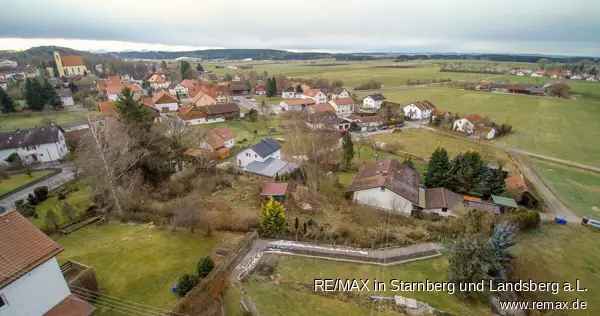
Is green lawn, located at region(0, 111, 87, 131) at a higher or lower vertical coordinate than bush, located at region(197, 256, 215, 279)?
higher

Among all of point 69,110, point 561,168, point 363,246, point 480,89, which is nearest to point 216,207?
point 363,246

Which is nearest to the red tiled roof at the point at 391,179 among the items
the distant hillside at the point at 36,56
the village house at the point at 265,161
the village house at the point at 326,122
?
the village house at the point at 265,161

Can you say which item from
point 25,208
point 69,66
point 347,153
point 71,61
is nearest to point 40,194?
point 25,208

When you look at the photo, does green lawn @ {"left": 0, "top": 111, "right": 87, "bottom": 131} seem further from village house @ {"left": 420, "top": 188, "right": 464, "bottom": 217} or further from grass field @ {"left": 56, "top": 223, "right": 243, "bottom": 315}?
village house @ {"left": 420, "top": 188, "right": 464, "bottom": 217}

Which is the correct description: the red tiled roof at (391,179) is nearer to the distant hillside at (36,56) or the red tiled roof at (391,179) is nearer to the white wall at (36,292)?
the white wall at (36,292)

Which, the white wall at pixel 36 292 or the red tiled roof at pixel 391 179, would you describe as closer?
the white wall at pixel 36 292

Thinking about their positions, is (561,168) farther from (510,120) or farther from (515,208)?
(510,120)

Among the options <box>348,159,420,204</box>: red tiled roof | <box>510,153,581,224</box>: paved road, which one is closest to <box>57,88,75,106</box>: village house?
<box>348,159,420,204</box>: red tiled roof
